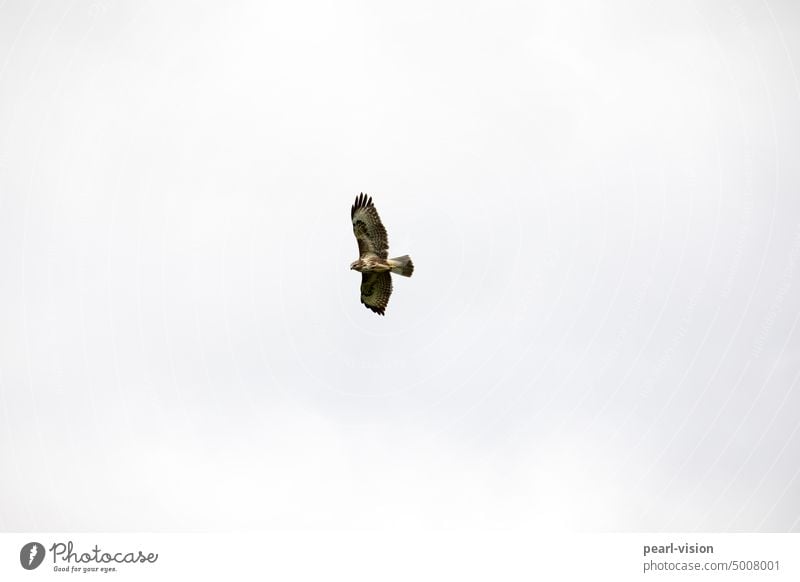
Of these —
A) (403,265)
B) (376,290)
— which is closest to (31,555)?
(376,290)

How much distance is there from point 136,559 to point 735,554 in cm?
2644

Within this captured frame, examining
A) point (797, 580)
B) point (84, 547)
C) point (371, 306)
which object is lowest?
point (797, 580)

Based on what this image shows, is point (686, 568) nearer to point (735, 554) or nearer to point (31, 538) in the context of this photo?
point (735, 554)

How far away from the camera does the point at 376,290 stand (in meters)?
63.9

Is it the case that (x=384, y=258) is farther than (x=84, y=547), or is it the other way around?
(x=384, y=258)

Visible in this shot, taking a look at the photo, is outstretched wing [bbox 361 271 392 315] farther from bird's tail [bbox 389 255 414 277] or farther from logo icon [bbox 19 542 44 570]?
logo icon [bbox 19 542 44 570]

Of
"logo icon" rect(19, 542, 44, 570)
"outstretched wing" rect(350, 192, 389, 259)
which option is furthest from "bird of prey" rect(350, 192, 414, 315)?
"logo icon" rect(19, 542, 44, 570)

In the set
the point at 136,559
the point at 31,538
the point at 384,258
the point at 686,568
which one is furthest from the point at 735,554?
the point at 31,538

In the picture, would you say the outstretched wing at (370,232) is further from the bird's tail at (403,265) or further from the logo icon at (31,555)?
the logo icon at (31,555)

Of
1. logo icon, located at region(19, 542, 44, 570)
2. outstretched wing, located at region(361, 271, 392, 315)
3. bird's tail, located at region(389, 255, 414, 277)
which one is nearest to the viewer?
logo icon, located at region(19, 542, 44, 570)

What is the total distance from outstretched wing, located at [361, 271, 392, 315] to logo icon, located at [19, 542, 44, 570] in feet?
64.6

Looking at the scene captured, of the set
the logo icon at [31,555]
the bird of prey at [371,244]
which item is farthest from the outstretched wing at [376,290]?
the logo icon at [31,555]

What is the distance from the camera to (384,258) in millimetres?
61250

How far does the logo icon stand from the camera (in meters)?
56.2
